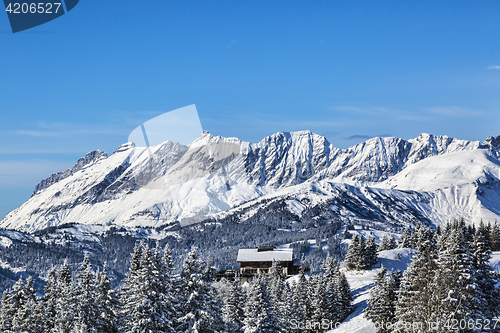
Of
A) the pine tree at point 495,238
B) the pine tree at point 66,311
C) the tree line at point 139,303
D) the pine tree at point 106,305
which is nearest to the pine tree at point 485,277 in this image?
the tree line at point 139,303

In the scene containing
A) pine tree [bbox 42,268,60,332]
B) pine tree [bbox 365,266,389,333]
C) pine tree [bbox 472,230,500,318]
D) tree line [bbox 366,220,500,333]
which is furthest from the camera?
pine tree [bbox 365,266,389,333]

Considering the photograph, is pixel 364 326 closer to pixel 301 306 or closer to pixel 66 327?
pixel 301 306

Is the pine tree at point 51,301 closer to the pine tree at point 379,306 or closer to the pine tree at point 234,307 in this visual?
the pine tree at point 234,307

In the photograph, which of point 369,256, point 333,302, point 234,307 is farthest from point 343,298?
point 369,256

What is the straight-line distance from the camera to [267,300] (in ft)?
194

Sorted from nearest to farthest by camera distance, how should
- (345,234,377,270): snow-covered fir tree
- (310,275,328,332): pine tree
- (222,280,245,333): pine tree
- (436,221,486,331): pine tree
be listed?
1. (436,221,486,331): pine tree
2. (222,280,245,333): pine tree
3. (310,275,328,332): pine tree
4. (345,234,377,270): snow-covered fir tree

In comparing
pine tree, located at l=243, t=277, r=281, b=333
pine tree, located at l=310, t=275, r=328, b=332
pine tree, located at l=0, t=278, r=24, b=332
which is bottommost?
pine tree, located at l=310, t=275, r=328, b=332

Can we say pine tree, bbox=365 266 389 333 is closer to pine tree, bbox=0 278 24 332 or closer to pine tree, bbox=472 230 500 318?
pine tree, bbox=472 230 500 318

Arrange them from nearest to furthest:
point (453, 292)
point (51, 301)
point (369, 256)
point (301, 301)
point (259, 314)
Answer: point (453, 292) → point (51, 301) → point (259, 314) → point (301, 301) → point (369, 256)

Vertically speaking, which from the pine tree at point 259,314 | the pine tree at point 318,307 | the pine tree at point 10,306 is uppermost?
the pine tree at point 10,306

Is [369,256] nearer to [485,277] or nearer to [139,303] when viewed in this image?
[485,277]

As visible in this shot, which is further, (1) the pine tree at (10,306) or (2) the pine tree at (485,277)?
(1) the pine tree at (10,306)

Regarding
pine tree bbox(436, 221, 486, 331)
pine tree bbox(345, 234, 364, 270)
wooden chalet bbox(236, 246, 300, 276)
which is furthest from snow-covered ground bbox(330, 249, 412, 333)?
wooden chalet bbox(236, 246, 300, 276)

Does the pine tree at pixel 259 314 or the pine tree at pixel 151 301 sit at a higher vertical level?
the pine tree at pixel 151 301
